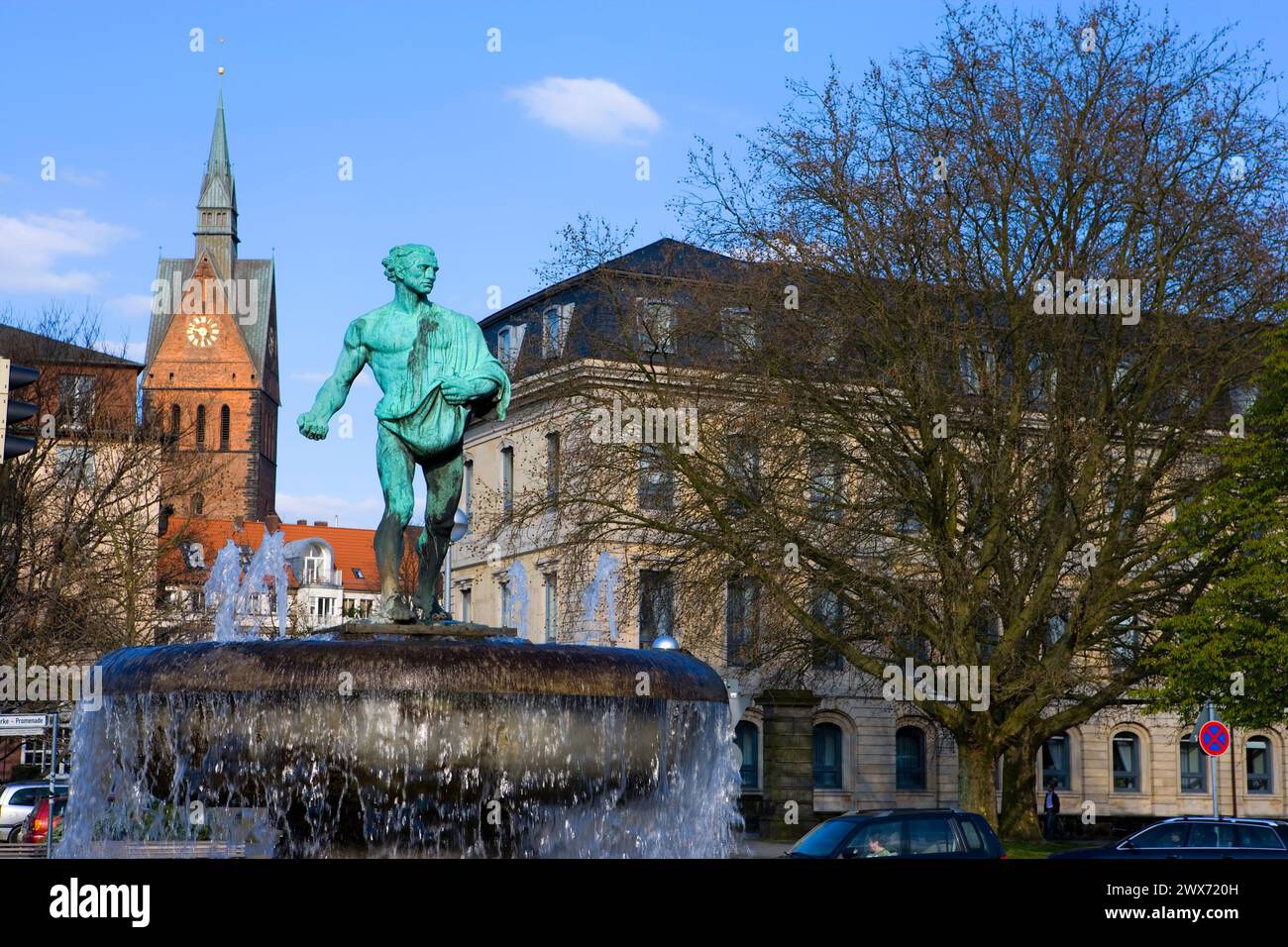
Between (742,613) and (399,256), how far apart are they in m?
21.7

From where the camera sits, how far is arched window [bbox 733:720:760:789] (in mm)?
51188

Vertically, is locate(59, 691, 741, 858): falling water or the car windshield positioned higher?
locate(59, 691, 741, 858): falling water

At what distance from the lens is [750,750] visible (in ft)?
170

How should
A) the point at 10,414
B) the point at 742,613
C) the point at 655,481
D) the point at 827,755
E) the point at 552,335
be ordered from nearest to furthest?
the point at 10,414, the point at 742,613, the point at 552,335, the point at 655,481, the point at 827,755

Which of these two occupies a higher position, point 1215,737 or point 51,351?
point 51,351

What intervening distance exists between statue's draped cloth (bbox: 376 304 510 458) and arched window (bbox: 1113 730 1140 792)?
4902 centimetres

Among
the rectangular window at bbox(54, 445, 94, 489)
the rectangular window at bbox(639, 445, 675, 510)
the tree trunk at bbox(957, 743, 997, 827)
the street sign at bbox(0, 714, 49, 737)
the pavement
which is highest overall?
the rectangular window at bbox(54, 445, 94, 489)

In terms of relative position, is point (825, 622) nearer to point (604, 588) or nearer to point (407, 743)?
point (604, 588)

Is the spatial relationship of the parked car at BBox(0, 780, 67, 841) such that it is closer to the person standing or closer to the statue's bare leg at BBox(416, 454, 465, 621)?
the person standing

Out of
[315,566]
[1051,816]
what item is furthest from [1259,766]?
[315,566]

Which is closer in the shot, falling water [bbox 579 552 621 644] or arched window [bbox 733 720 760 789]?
falling water [bbox 579 552 621 644]

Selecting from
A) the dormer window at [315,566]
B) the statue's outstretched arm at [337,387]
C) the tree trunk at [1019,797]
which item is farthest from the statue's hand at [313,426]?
the dormer window at [315,566]

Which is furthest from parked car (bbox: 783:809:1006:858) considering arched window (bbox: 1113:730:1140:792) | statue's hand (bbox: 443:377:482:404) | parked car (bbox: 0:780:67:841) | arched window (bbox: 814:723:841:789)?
arched window (bbox: 1113:730:1140:792)
